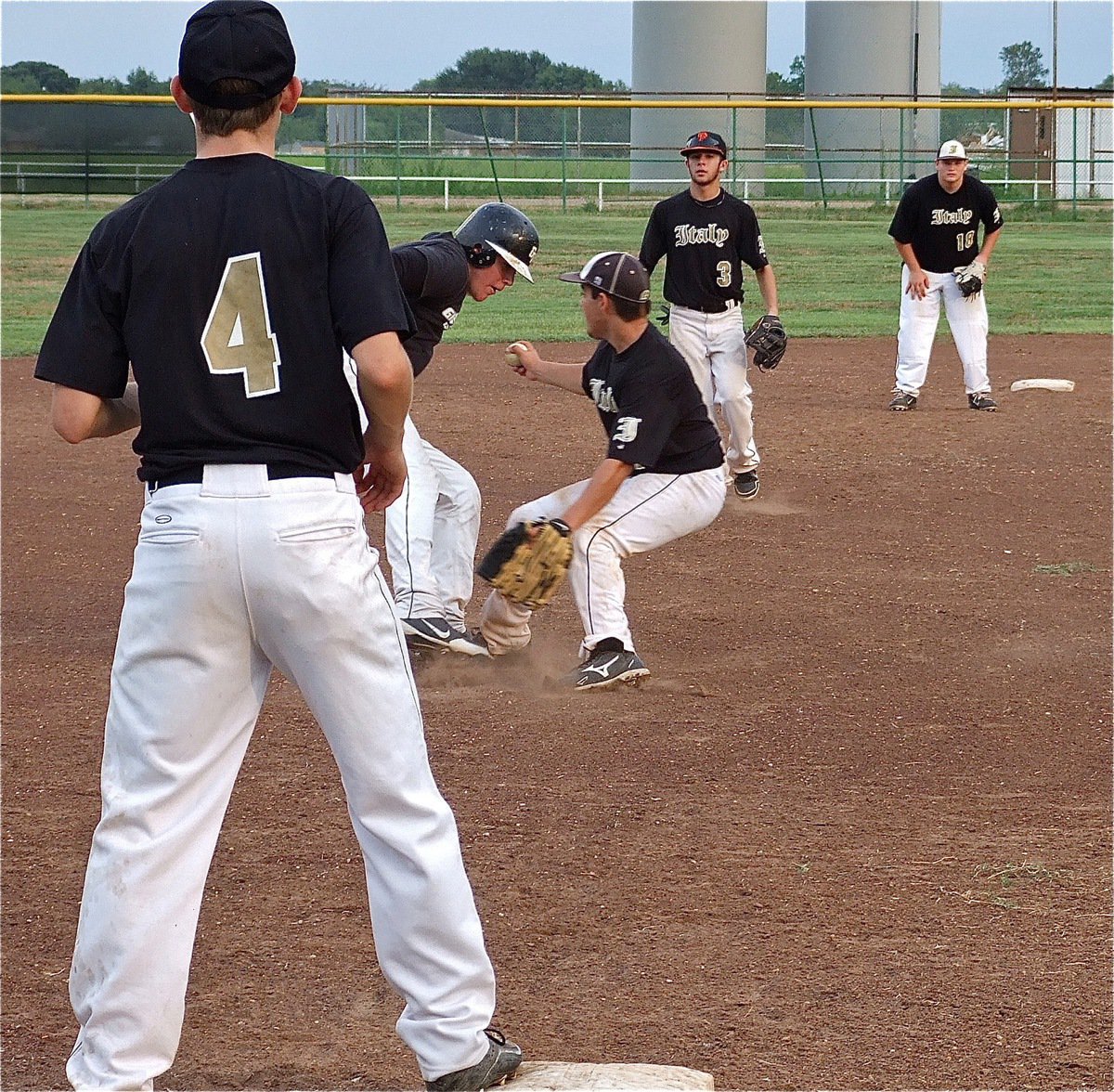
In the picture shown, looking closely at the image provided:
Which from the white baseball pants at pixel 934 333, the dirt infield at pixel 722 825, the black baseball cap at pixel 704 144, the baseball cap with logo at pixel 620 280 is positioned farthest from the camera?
the white baseball pants at pixel 934 333

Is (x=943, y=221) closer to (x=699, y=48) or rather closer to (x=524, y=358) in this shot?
(x=524, y=358)

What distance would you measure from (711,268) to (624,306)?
12.1ft

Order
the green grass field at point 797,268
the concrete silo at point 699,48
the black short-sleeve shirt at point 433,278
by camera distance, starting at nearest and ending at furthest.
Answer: the black short-sleeve shirt at point 433,278
the green grass field at point 797,268
the concrete silo at point 699,48

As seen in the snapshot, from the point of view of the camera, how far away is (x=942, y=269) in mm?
11797

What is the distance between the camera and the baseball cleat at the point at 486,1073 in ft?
9.27

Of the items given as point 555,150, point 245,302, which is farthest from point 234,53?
point 555,150

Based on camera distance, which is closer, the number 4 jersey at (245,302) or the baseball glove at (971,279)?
the number 4 jersey at (245,302)

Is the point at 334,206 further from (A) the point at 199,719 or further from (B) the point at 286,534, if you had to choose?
(A) the point at 199,719

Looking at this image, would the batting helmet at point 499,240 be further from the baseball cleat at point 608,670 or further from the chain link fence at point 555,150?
the chain link fence at point 555,150

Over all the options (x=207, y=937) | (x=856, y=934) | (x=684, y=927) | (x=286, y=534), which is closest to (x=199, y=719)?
(x=286, y=534)

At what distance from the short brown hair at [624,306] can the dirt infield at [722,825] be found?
1.37 meters

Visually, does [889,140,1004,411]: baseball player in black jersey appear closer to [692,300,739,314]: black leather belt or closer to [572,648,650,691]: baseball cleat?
[692,300,739,314]: black leather belt

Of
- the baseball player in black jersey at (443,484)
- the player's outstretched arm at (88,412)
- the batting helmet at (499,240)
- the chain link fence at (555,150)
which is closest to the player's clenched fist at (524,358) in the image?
the baseball player in black jersey at (443,484)

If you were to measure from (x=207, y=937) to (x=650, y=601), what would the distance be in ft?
11.5
